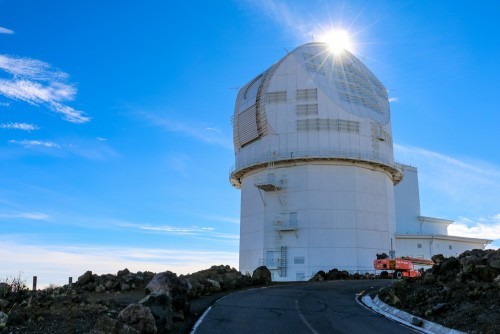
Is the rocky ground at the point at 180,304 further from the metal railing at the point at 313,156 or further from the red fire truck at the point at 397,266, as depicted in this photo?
the metal railing at the point at 313,156

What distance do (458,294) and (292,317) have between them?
4.93 meters

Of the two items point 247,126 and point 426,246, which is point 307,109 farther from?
point 426,246

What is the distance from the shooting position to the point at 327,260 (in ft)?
123

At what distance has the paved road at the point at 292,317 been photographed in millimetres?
11195

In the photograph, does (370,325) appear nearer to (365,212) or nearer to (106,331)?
(106,331)

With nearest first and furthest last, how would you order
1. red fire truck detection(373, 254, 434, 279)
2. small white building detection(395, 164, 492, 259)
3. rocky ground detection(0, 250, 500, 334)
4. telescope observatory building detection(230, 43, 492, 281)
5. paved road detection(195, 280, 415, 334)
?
rocky ground detection(0, 250, 500, 334) → paved road detection(195, 280, 415, 334) → red fire truck detection(373, 254, 434, 279) → telescope observatory building detection(230, 43, 492, 281) → small white building detection(395, 164, 492, 259)

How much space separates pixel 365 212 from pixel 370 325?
28279 mm

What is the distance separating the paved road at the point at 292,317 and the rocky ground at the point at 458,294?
1.25 meters

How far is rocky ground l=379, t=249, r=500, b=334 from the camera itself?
1132cm

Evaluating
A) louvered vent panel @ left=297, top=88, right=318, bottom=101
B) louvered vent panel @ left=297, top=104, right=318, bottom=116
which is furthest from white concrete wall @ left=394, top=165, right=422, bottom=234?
louvered vent panel @ left=297, top=88, right=318, bottom=101

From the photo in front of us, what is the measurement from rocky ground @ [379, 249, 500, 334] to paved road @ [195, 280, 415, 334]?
1251 millimetres

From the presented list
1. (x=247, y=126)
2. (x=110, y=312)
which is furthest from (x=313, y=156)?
(x=110, y=312)

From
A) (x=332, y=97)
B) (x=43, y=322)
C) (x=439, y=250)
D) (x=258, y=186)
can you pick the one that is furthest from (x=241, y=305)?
(x=439, y=250)

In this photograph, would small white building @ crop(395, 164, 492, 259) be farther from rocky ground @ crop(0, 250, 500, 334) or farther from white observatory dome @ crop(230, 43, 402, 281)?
rocky ground @ crop(0, 250, 500, 334)
